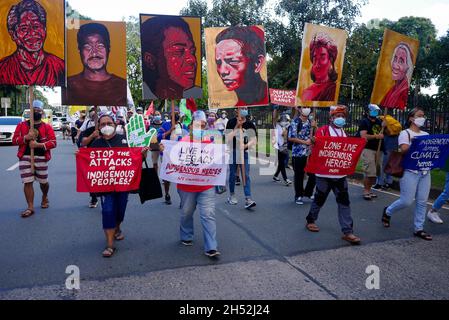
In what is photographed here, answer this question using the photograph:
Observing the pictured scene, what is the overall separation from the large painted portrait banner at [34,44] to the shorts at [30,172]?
126 cm

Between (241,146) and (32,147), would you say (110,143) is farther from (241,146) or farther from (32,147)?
(241,146)

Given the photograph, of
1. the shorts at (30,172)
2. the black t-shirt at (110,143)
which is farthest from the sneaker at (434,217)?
the shorts at (30,172)

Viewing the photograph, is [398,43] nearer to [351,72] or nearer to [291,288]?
[291,288]

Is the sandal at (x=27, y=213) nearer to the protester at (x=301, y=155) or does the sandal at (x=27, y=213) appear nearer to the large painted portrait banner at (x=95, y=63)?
the large painted portrait banner at (x=95, y=63)

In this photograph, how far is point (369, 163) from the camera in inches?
328

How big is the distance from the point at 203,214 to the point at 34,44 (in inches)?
165

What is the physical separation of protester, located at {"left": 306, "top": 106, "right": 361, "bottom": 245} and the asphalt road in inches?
6.2

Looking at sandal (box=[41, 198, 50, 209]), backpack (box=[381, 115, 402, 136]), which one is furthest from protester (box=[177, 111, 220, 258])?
backpack (box=[381, 115, 402, 136])

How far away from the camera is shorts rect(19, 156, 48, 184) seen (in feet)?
22.2

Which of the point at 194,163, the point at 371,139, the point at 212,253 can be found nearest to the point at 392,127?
the point at 371,139

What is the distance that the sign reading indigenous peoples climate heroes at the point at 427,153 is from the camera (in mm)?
5566

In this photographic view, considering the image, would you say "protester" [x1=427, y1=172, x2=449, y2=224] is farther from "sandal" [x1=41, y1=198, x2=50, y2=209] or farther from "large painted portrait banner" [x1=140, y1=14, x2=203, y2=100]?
"sandal" [x1=41, y1=198, x2=50, y2=209]

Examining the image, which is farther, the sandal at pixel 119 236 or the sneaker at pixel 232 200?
the sneaker at pixel 232 200
